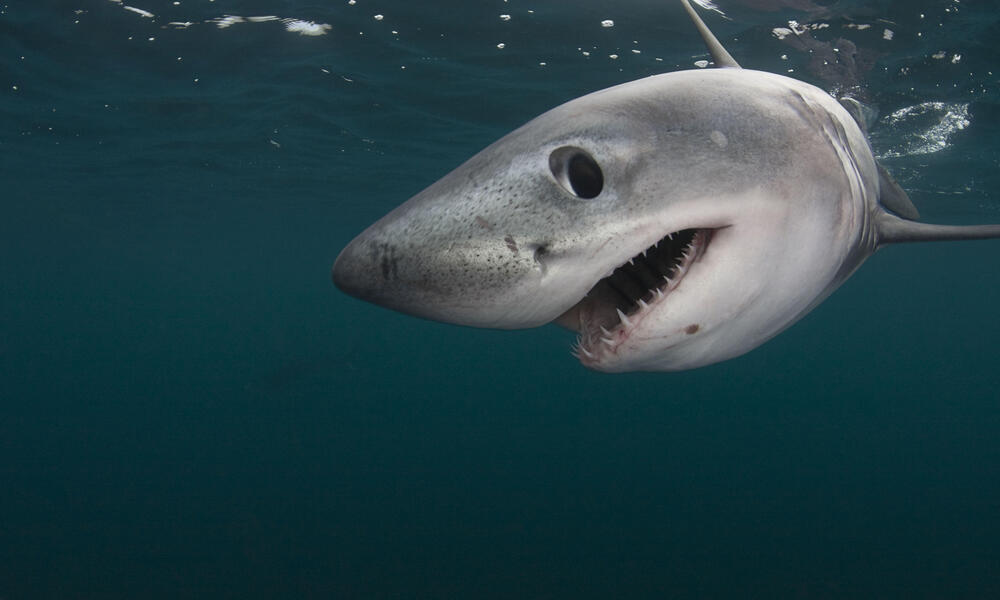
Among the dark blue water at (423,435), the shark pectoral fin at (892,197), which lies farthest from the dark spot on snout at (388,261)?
the dark blue water at (423,435)

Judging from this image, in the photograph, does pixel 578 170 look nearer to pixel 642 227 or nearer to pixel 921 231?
pixel 642 227

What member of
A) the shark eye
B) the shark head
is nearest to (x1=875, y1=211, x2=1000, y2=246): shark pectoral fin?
the shark head

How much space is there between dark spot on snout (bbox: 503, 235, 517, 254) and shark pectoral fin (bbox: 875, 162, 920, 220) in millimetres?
2037

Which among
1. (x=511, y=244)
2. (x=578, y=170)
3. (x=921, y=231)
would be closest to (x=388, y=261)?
(x=511, y=244)

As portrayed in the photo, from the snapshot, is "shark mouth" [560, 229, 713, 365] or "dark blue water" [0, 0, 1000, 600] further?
"dark blue water" [0, 0, 1000, 600]

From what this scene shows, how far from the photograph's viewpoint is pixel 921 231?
6.75 ft

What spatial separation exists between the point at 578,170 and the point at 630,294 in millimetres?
476

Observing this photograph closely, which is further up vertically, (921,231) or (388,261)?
(388,261)

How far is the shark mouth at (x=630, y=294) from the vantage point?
1.52 metres

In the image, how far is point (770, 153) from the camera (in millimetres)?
1552

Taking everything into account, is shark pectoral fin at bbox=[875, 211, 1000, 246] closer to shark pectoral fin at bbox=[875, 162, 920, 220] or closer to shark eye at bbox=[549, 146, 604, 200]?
shark pectoral fin at bbox=[875, 162, 920, 220]

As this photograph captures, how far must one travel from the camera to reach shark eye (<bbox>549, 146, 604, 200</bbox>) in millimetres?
1330

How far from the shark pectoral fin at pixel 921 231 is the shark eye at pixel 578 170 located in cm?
127

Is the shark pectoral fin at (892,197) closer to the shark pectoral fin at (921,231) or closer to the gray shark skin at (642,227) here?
the shark pectoral fin at (921,231)
